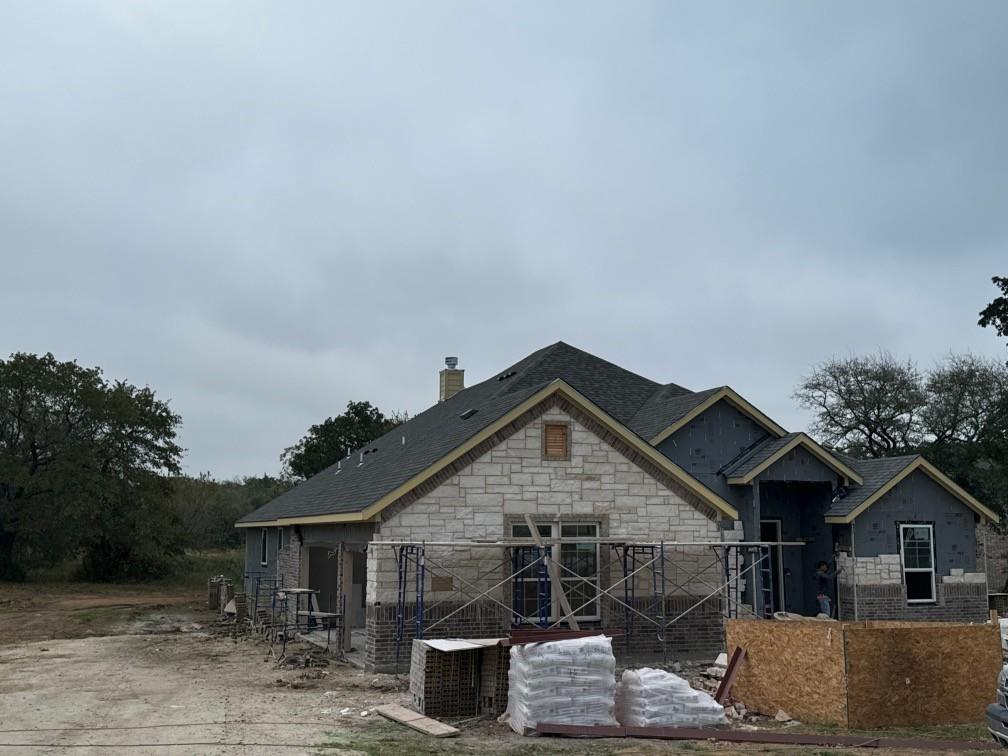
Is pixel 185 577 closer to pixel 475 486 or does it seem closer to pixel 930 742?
pixel 475 486

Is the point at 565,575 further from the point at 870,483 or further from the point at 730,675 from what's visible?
the point at 870,483

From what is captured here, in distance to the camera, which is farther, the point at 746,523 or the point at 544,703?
the point at 746,523

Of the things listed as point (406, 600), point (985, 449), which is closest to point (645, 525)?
point (406, 600)

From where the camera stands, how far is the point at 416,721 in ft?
39.8

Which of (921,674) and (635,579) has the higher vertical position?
(635,579)

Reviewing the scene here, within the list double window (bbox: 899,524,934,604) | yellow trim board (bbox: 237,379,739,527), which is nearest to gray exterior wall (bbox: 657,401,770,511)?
double window (bbox: 899,524,934,604)

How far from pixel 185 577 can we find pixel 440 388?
1957cm

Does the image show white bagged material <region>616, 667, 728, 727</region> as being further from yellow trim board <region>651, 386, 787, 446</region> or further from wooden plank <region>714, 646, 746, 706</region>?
yellow trim board <region>651, 386, 787, 446</region>

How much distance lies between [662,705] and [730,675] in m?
1.94

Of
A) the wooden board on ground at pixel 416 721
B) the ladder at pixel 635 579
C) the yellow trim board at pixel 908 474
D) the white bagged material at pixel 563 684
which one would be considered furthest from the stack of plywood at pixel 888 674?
the yellow trim board at pixel 908 474

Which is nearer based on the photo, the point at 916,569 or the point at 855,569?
the point at 855,569

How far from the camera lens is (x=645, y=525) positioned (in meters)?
18.1

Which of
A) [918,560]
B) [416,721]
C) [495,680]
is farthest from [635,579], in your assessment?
[918,560]

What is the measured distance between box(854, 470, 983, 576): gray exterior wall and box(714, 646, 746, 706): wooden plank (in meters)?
9.30
